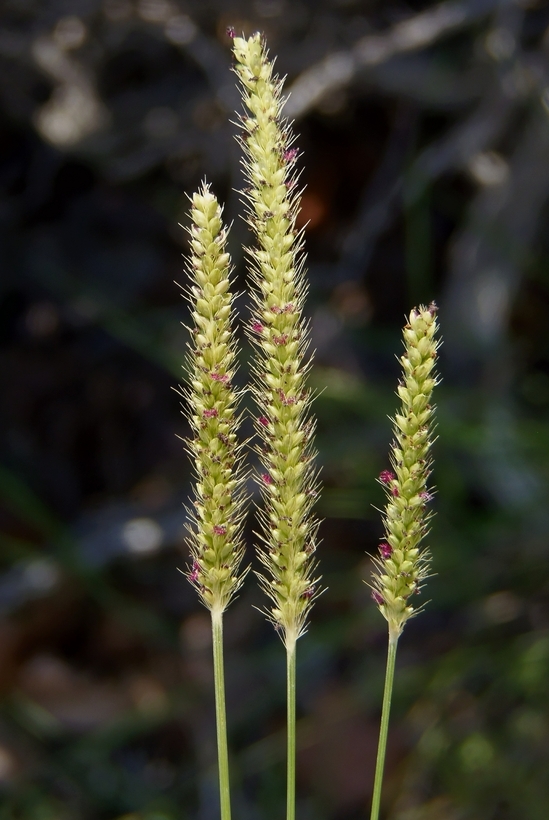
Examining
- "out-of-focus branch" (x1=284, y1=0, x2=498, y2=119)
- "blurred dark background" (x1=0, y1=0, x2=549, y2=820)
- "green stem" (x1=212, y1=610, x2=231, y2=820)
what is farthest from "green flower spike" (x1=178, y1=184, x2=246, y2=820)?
"out-of-focus branch" (x1=284, y1=0, x2=498, y2=119)

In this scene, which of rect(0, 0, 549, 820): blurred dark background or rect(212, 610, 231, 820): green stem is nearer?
rect(212, 610, 231, 820): green stem

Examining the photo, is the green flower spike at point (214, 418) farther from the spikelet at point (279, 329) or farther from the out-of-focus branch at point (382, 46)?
the out-of-focus branch at point (382, 46)

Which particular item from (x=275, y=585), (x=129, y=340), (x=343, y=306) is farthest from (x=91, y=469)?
(x=275, y=585)

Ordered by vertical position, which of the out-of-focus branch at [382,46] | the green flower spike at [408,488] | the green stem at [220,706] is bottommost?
the green stem at [220,706]

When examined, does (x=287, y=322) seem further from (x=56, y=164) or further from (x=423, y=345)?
(x=56, y=164)

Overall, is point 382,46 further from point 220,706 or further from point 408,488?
point 220,706

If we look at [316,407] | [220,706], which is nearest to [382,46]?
[316,407]

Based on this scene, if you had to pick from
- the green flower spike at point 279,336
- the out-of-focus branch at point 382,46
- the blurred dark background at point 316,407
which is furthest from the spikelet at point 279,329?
the out-of-focus branch at point 382,46

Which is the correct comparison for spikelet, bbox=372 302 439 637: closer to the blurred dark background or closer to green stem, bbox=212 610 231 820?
green stem, bbox=212 610 231 820
